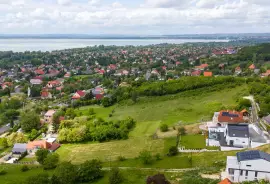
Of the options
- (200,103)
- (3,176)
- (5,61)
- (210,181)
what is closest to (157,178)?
(210,181)

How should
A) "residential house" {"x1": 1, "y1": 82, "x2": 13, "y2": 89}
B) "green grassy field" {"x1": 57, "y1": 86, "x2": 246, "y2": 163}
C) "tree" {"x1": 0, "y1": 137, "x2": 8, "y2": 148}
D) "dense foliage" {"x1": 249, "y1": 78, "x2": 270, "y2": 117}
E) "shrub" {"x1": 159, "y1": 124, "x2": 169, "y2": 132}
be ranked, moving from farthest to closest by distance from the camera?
"residential house" {"x1": 1, "y1": 82, "x2": 13, "y2": 89} → "dense foliage" {"x1": 249, "y1": 78, "x2": 270, "y2": 117} → "tree" {"x1": 0, "y1": 137, "x2": 8, "y2": 148} → "shrub" {"x1": 159, "y1": 124, "x2": 169, "y2": 132} → "green grassy field" {"x1": 57, "y1": 86, "x2": 246, "y2": 163}

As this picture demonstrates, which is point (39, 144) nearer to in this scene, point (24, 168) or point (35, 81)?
point (24, 168)

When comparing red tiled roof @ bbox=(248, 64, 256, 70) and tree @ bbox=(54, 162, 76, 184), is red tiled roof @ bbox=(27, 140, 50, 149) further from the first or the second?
red tiled roof @ bbox=(248, 64, 256, 70)

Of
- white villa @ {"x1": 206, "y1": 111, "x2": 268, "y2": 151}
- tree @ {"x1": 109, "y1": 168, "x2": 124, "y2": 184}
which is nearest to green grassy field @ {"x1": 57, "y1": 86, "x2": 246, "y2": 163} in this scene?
white villa @ {"x1": 206, "y1": 111, "x2": 268, "y2": 151}

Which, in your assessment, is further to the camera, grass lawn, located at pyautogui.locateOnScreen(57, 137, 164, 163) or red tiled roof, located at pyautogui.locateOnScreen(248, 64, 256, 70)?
red tiled roof, located at pyautogui.locateOnScreen(248, 64, 256, 70)

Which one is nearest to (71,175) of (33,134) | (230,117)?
(33,134)

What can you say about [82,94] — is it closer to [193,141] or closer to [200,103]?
[200,103]
